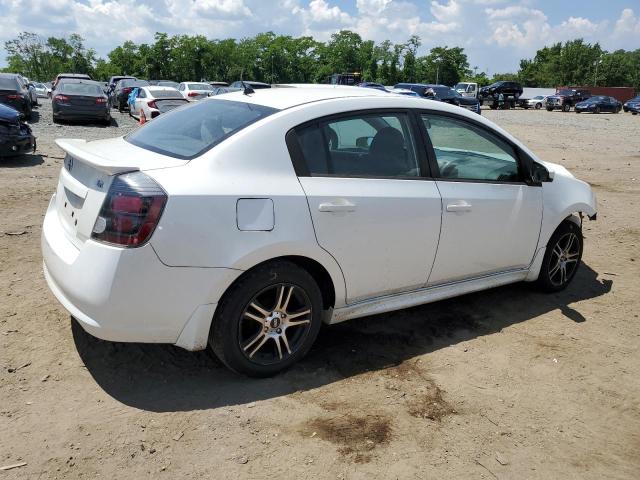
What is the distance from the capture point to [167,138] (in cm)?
365

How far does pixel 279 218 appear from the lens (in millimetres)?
3193

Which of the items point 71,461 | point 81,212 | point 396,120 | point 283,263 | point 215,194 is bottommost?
point 71,461

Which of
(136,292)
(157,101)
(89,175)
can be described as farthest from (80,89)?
(136,292)

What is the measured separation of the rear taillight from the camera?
Result: 114 inches

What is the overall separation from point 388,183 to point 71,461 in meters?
2.37

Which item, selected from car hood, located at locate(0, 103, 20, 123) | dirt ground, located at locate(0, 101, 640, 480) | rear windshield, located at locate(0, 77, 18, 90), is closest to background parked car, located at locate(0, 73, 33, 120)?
rear windshield, located at locate(0, 77, 18, 90)

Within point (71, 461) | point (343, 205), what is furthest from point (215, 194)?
point (71, 461)

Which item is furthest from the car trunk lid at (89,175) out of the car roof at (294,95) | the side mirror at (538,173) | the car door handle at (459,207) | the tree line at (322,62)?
the tree line at (322,62)

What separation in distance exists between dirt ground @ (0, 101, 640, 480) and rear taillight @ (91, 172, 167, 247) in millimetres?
949

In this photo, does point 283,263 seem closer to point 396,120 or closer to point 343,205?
point 343,205

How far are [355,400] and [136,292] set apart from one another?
4.50 ft

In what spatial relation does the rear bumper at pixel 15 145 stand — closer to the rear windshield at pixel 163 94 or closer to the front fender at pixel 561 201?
the rear windshield at pixel 163 94

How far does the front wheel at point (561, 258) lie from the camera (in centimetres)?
493

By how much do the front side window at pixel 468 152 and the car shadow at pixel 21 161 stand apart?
28.5 ft
